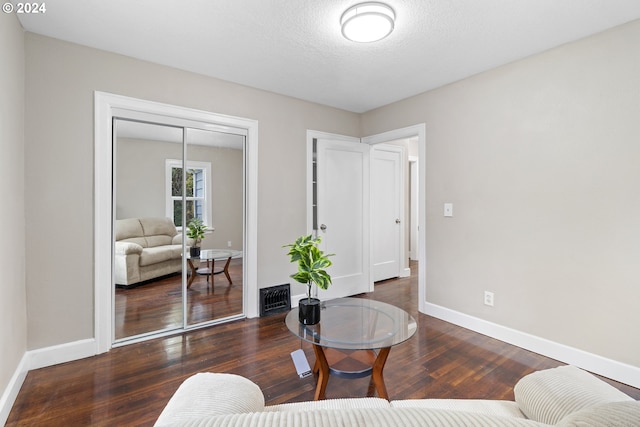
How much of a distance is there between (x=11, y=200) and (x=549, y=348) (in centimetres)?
394

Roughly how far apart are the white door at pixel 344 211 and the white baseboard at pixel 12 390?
8.71 feet

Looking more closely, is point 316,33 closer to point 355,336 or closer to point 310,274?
point 310,274

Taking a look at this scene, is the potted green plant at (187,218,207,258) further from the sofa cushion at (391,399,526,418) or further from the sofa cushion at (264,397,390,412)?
the sofa cushion at (391,399,526,418)

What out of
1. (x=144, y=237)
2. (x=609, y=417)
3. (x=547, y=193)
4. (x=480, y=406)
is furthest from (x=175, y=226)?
(x=547, y=193)

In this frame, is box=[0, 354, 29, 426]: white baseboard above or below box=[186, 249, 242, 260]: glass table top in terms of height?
below

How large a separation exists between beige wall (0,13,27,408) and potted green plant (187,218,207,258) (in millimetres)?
1154

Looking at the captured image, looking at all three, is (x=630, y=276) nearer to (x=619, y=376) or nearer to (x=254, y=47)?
(x=619, y=376)

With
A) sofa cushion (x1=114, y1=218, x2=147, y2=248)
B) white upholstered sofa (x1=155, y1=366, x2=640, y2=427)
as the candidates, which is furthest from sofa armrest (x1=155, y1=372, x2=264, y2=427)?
sofa cushion (x1=114, y1=218, x2=147, y2=248)

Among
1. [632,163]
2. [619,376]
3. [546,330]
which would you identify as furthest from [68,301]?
[632,163]

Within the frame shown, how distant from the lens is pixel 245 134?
126 inches

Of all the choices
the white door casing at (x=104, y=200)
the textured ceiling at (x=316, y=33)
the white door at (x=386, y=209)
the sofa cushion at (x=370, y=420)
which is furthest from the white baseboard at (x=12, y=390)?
the white door at (x=386, y=209)

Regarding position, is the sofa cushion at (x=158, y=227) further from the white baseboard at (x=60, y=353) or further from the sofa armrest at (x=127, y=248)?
→ the white baseboard at (x=60, y=353)

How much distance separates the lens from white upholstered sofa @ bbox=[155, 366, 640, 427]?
513 millimetres

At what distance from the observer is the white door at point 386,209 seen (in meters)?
4.65
